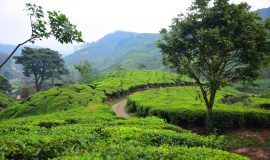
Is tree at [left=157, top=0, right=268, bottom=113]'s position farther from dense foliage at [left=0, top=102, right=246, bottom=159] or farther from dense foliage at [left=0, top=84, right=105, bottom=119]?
dense foliage at [left=0, top=84, right=105, bottom=119]

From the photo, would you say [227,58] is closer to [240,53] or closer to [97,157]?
[240,53]

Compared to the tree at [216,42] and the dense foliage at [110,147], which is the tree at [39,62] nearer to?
the tree at [216,42]

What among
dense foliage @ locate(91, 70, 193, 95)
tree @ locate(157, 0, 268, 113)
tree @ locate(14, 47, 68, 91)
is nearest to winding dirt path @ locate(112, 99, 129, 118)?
dense foliage @ locate(91, 70, 193, 95)

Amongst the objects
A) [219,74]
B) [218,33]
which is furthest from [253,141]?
[218,33]

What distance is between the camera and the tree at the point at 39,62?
74.1m

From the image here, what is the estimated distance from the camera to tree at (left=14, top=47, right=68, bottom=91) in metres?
74.1

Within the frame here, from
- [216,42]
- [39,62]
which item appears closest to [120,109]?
[216,42]

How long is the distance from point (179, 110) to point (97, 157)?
25.2m

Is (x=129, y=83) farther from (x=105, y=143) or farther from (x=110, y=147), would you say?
(x=110, y=147)

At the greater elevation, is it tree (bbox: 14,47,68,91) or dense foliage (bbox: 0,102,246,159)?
tree (bbox: 14,47,68,91)

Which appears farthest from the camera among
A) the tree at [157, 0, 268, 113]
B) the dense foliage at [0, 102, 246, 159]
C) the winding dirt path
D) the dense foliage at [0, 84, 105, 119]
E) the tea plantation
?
the dense foliage at [0, 84, 105, 119]

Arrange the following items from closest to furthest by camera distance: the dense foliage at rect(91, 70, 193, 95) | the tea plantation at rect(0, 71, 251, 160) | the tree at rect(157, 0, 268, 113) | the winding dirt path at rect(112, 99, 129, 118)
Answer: the tea plantation at rect(0, 71, 251, 160)
the tree at rect(157, 0, 268, 113)
the winding dirt path at rect(112, 99, 129, 118)
the dense foliage at rect(91, 70, 193, 95)

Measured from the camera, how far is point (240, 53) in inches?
1072

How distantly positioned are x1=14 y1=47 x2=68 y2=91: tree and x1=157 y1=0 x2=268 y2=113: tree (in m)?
52.8
